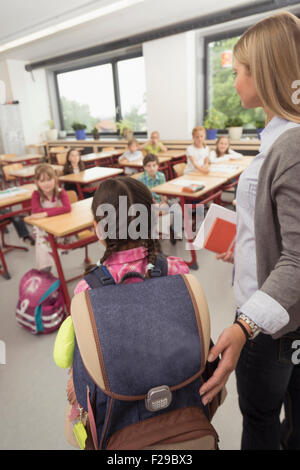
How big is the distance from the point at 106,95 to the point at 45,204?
5.61 metres

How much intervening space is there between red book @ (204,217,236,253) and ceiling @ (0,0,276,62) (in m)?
4.23

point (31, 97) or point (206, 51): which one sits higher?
point (206, 51)

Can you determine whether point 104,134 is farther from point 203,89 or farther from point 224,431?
point 224,431

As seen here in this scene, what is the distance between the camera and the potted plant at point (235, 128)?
208 inches

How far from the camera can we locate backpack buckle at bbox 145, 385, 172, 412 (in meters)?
0.64

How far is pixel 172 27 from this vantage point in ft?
17.4

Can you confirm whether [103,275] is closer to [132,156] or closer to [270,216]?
[270,216]

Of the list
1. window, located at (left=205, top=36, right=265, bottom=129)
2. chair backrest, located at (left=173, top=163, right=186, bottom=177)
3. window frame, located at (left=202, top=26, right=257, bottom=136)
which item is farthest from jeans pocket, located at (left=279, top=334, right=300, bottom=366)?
window frame, located at (left=202, top=26, right=257, bottom=136)

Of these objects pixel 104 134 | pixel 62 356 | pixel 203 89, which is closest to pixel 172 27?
pixel 203 89

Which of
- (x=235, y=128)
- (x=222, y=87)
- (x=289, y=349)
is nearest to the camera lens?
(x=289, y=349)

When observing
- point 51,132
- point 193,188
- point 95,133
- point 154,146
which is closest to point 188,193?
point 193,188

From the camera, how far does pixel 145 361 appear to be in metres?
0.63

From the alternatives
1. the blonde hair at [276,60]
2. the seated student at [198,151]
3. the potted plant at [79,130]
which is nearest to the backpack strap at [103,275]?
the blonde hair at [276,60]

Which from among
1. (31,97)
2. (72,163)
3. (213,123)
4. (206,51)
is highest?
(206,51)
